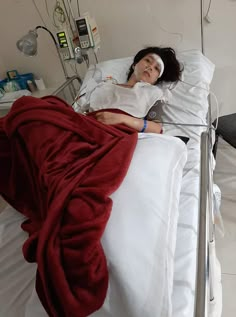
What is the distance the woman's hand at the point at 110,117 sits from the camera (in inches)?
55.0

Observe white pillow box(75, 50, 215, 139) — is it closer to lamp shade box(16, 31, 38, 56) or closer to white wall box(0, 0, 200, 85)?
white wall box(0, 0, 200, 85)

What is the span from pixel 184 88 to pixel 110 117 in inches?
22.3

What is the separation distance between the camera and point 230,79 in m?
2.14

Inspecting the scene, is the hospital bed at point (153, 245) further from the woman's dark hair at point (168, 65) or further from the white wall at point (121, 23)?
the white wall at point (121, 23)

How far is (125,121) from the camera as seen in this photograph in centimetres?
140

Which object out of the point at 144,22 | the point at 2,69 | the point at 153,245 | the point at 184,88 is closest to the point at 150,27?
the point at 144,22

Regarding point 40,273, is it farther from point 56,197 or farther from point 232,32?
point 232,32

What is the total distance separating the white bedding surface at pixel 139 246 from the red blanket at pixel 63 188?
3cm

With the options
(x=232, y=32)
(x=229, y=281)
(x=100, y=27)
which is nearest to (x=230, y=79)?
(x=232, y=32)

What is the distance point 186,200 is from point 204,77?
3.32 feet

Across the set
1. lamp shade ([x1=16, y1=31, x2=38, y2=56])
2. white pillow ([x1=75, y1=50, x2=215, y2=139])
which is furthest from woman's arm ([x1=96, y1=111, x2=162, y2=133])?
lamp shade ([x1=16, y1=31, x2=38, y2=56])

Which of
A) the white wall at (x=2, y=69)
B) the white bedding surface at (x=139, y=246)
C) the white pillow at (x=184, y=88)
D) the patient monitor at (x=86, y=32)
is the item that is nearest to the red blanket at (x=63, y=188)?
the white bedding surface at (x=139, y=246)

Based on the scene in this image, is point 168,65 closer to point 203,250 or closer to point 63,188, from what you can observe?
point 63,188

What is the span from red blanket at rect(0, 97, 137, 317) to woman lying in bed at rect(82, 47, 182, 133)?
0.40 metres
